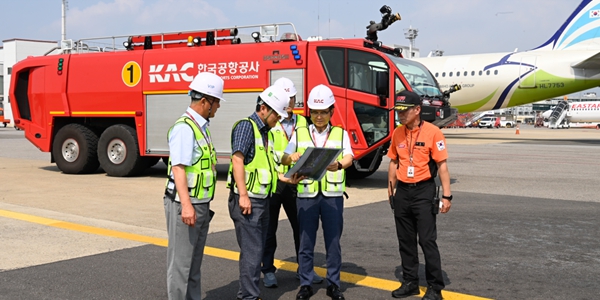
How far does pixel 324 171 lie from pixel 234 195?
0.75 m

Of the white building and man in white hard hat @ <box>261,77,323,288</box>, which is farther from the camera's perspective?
the white building

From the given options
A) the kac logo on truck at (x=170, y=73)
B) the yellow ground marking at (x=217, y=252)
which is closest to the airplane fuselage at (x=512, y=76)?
the kac logo on truck at (x=170, y=73)

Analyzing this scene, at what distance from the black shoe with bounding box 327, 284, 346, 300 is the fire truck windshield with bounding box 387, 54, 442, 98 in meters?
7.97

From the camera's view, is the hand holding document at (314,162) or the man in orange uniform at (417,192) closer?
the hand holding document at (314,162)

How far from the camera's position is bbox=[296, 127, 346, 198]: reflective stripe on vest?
5.41 metres

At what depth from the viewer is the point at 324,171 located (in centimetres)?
517

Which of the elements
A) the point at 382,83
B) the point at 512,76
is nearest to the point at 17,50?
the point at 512,76

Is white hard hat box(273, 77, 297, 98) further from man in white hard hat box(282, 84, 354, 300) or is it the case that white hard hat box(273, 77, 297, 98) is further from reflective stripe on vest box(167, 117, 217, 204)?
reflective stripe on vest box(167, 117, 217, 204)

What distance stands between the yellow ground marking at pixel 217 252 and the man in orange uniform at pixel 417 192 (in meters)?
0.26

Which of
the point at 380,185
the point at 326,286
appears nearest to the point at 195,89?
the point at 326,286

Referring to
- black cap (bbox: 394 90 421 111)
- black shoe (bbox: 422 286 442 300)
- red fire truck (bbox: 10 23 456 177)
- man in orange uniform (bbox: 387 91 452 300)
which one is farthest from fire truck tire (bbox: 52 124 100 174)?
black shoe (bbox: 422 286 442 300)

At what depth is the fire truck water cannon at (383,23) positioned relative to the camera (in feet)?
43.7

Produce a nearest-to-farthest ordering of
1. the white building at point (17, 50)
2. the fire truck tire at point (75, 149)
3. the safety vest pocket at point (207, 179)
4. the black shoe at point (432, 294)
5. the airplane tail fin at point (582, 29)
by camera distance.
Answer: the safety vest pocket at point (207, 179) → the black shoe at point (432, 294) → the fire truck tire at point (75, 149) → the airplane tail fin at point (582, 29) → the white building at point (17, 50)

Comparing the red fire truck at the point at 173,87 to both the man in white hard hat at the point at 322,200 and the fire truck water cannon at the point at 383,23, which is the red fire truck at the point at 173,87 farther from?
the man in white hard hat at the point at 322,200
